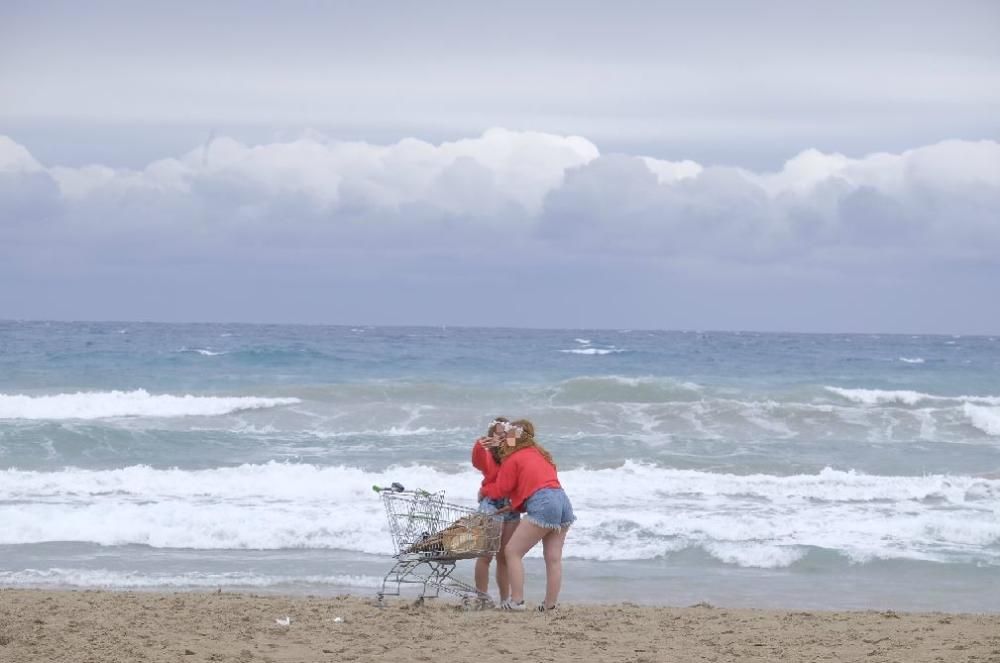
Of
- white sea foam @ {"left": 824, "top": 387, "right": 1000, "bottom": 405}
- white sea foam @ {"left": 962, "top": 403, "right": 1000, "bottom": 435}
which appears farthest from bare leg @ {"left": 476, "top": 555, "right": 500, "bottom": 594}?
white sea foam @ {"left": 824, "top": 387, "right": 1000, "bottom": 405}

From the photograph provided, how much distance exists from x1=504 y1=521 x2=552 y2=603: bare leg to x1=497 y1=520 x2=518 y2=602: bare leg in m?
0.08

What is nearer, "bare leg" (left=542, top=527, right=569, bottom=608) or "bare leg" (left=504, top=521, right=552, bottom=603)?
"bare leg" (left=504, top=521, right=552, bottom=603)

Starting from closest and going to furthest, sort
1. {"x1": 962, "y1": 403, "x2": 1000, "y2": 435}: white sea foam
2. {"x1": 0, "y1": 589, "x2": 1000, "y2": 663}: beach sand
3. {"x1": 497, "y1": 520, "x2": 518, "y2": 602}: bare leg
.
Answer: {"x1": 0, "y1": 589, "x2": 1000, "y2": 663}: beach sand
{"x1": 497, "y1": 520, "x2": 518, "y2": 602}: bare leg
{"x1": 962, "y1": 403, "x2": 1000, "y2": 435}: white sea foam

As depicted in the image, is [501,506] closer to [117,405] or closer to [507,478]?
[507,478]

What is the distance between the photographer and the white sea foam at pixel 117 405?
24.3 metres

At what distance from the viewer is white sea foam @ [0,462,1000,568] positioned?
12.1 m

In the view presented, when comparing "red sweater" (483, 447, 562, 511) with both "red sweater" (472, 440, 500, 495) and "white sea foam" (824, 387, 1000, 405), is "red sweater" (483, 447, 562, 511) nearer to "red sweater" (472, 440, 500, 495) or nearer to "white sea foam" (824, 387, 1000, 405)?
"red sweater" (472, 440, 500, 495)

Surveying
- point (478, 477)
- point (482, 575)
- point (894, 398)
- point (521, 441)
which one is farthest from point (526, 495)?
point (894, 398)

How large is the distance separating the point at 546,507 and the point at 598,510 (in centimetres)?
564

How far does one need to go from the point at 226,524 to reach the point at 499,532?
4.97m

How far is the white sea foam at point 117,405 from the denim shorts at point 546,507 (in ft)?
55.3

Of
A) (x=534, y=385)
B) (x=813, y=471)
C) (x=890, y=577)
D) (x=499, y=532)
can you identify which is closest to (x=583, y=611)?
(x=499, y=532)

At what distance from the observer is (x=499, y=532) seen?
8.51 metres

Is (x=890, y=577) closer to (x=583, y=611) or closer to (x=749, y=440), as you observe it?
(x=583, y=611)
